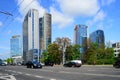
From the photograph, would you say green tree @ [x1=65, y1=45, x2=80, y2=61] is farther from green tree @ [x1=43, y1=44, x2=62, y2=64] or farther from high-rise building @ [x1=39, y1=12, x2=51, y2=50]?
high-rise building @ [x1=39, y1=12, x2=51, y2=50]

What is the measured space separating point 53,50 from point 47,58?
6205 mm

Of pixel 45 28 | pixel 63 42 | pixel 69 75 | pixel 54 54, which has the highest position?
pixel 45 28

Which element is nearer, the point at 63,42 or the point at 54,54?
the point at 54,54

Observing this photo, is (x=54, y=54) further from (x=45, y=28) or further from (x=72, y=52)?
(x=45, y=28)

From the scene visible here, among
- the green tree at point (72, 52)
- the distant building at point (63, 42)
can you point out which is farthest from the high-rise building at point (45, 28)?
the green tree at point (72, 52)

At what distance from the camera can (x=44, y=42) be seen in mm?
175625

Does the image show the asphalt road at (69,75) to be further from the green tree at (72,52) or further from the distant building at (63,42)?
the distant building at (63,42)

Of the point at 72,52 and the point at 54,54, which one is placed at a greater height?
the point at 72,52

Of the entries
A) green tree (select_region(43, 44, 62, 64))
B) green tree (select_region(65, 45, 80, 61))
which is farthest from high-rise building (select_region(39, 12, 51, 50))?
green tree (select_region(65, 45, 80, 61))

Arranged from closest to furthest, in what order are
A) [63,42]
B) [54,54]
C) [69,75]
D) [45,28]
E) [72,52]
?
[69,75] < [72,52] < [54,54] < [63,42] < [45,28]

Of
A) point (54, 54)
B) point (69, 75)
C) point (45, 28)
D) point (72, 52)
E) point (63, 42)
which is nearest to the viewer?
point (69, 75)

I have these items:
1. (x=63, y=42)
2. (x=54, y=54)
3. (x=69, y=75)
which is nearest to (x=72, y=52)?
(x=63, y=42)

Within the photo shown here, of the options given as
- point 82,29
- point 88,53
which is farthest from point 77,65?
Answer: point 82,29

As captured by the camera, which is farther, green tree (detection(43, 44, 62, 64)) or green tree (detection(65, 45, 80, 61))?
green tree (detection(43, 44, 62, 64))
